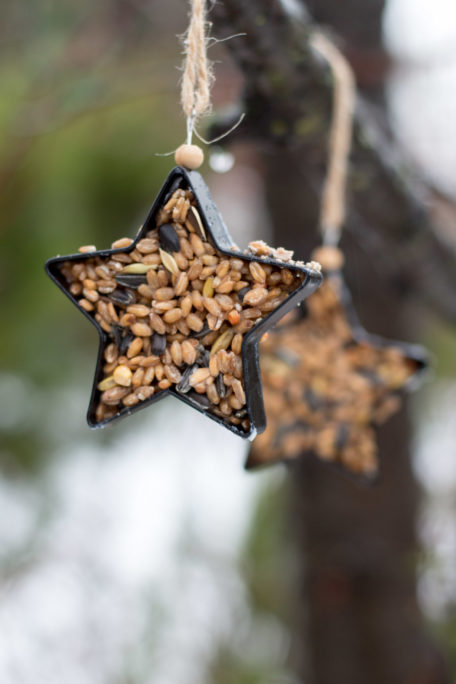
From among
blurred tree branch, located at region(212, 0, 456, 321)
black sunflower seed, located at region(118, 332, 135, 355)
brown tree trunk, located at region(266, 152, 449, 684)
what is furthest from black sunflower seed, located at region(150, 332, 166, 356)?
brown tree trunk, located at region(266, 152, 449, 684)

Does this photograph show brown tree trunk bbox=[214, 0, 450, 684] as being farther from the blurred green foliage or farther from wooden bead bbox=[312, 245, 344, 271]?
wooden bead bbox=[312, 245, 344, 271]

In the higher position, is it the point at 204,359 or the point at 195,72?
the point at 195,72

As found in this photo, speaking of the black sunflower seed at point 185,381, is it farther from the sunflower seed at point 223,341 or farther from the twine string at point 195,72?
the twine string at point 195,72

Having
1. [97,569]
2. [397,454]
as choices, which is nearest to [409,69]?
[397,454]

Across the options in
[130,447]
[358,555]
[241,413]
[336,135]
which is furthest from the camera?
[130,447]

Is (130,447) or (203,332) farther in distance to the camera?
(130,447)

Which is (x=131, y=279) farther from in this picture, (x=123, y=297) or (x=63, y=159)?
(x=63, y=159)

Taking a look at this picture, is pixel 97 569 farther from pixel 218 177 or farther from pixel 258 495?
pixel 218 177

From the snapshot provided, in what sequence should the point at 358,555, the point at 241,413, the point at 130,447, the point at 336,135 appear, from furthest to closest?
the point at 130,447 < the point at 358,555 < the point at 336,135 < the point at 241,413

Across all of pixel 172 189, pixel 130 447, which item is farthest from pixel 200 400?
pixel 130 447

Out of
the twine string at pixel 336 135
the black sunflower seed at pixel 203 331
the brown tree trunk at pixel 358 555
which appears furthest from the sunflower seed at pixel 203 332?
the brown tree trunk at pixel 358 555
